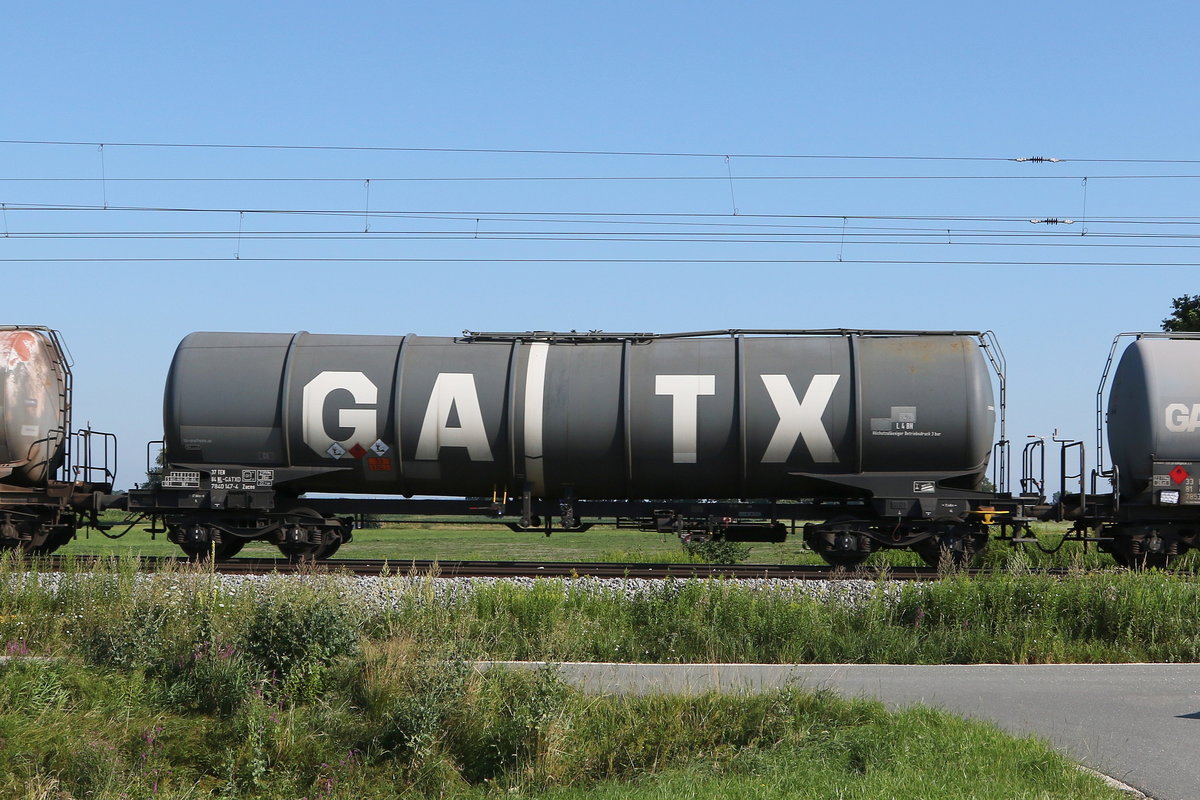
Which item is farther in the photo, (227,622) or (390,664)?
(227,622)

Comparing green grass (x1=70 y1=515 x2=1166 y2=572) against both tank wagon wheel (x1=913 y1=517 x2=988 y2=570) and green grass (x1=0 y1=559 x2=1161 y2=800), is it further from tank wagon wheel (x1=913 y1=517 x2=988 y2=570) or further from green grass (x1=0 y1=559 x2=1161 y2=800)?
green grass (x1=0 y1=559 x2=1161 y2=800)

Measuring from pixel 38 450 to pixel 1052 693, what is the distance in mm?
16640

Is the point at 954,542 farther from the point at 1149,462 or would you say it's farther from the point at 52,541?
the point at 52,541

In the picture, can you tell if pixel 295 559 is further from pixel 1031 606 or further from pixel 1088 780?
pixel 1088 780

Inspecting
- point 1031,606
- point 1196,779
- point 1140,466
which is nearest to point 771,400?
point 1031,606

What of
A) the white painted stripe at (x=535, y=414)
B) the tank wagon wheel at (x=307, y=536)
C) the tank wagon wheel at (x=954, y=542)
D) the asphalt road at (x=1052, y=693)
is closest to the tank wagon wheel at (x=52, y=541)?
the tank wagon wheel at (x=307, y=536)

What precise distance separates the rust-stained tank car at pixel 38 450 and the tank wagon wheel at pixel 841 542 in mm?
12377

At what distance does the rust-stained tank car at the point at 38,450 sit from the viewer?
18.2 metres

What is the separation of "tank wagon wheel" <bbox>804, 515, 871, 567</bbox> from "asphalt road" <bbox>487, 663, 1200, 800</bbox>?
5.60 m

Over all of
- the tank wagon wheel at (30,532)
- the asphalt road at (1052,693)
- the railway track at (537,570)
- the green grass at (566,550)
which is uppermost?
the tank wagon wheel at (30,532)

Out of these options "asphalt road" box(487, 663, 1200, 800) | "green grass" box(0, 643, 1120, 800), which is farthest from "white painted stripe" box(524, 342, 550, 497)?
"green grass" box(0, 643, 1120, 800)

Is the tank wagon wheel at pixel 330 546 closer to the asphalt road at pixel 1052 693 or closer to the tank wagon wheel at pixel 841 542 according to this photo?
the tank wagon wheel at pixel 841 542

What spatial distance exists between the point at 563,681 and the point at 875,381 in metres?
8.82

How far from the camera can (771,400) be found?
653 inches
